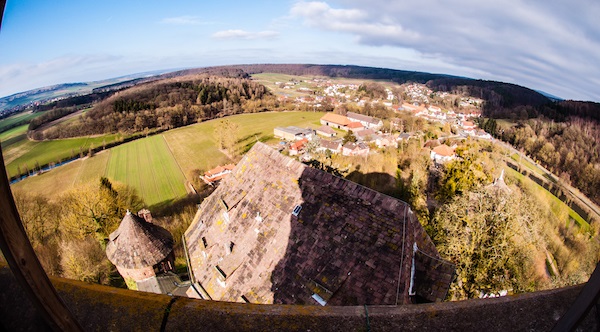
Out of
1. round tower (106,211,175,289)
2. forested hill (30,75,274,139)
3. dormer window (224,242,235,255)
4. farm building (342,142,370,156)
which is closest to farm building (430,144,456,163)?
farm building (342,142,370,156)

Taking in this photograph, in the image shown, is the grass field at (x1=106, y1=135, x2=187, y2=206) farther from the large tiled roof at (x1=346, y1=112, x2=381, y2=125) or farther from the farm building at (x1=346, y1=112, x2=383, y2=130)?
the large tiled roof at (x1=346, y1=112, x2=381, y2=125)

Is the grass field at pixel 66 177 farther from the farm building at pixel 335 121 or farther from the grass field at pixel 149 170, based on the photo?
the farm building at pixel 335 121

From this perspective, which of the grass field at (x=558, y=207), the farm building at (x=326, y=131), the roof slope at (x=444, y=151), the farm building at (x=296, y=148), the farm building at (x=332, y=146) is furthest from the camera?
the farm building at (x=326, y=131)

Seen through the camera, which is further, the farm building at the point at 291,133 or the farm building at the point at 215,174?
the farm building at the point at 291,133

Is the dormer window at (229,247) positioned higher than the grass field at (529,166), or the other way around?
the dormer window at (229,247)

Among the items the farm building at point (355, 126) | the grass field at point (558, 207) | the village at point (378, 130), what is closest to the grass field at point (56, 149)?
the village at point (378, 130)

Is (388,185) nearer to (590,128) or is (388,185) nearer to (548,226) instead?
(548,226)

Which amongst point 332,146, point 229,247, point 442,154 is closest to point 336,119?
point 332,146
